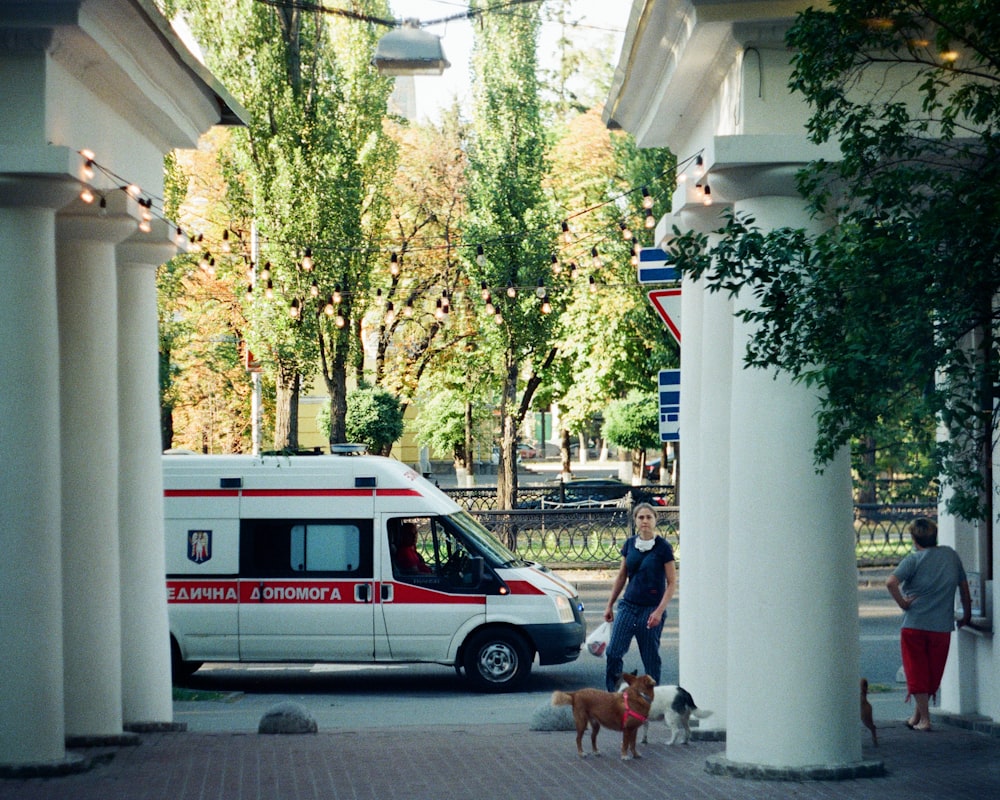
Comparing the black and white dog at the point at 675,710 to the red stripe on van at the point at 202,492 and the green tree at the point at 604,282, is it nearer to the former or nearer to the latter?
the red stripe on van at the point at 202,492

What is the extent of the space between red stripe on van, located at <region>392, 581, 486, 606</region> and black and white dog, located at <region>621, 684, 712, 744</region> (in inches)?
190

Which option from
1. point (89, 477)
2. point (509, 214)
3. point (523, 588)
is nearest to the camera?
point (89, 477)

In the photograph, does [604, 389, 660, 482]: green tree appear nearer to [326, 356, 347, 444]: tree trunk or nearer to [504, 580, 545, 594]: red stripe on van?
[326, 356, 347, 444]: tree trunk

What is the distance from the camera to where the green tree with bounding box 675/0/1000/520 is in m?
6.18

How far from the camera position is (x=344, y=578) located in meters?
15.2

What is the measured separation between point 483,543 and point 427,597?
871 mm

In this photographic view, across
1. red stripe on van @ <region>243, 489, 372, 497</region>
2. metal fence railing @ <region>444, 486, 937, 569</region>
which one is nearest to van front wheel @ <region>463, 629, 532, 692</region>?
A: red stripe on van @ <region>243, 489, 372, 497</region>

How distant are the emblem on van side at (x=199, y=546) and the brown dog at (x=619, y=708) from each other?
7.01 m

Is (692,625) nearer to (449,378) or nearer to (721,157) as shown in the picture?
(721,157)

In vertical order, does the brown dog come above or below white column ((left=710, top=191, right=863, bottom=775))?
below

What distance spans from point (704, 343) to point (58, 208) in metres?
4.78

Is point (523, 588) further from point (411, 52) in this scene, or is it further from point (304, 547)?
point (411, 52)

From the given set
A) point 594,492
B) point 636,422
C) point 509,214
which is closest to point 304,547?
point 509,214

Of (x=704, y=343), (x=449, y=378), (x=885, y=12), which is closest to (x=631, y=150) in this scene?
(x=449, y=378)
